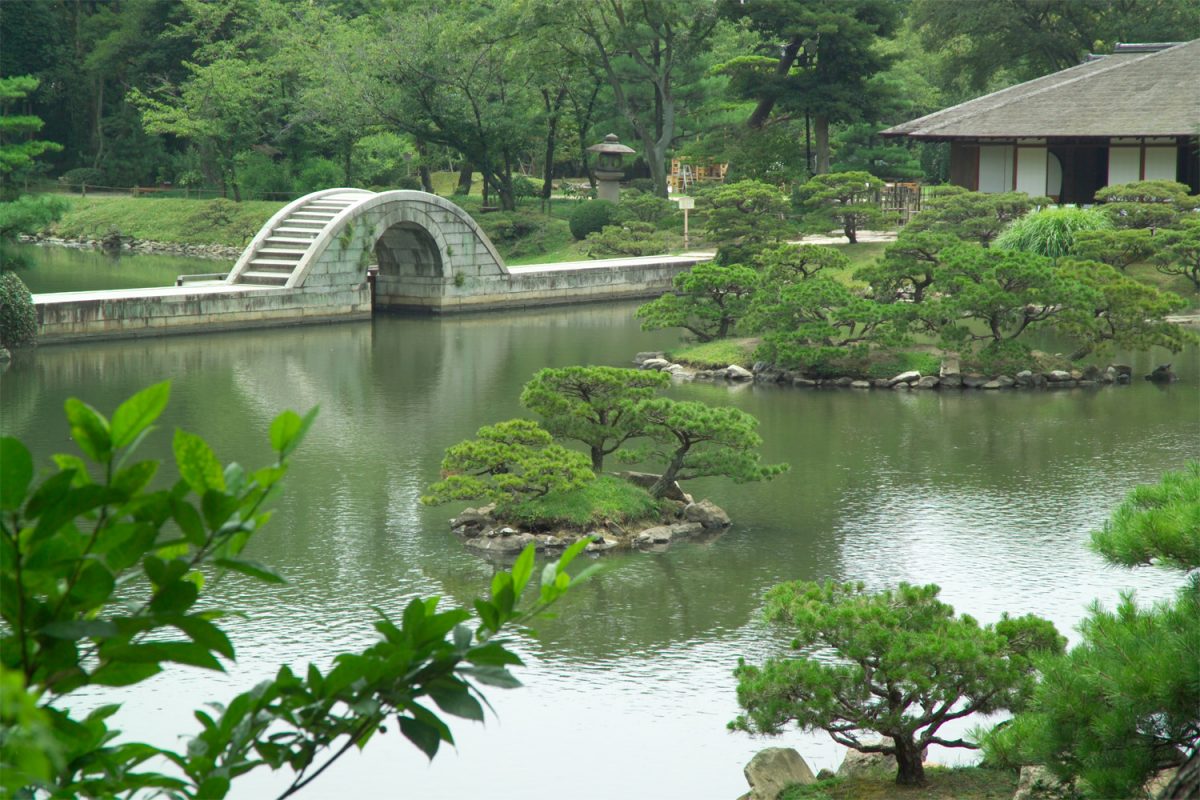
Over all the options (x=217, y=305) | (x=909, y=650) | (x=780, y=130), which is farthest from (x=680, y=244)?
(x=909, y=650)

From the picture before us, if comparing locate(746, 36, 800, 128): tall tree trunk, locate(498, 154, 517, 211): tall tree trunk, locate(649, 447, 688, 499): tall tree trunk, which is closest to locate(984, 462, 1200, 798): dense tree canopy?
locate(649, 447, 688, 499): tall tree trunk

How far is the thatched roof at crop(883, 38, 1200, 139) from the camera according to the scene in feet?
94.4

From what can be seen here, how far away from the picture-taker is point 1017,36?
38969 mm

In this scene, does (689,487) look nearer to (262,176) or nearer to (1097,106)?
(1097,106)

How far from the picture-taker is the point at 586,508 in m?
11.4

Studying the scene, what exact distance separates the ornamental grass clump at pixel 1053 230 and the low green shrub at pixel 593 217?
33.4 feet

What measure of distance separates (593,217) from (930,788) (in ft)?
87.0

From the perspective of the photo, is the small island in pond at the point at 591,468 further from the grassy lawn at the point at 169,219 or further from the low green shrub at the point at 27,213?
the grassy lawn at the point at 169,219

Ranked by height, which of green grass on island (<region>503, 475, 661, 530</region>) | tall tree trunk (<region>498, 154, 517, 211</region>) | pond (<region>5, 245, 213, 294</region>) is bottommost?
green grass on island (<region>503, 475, 661, 530</region>)

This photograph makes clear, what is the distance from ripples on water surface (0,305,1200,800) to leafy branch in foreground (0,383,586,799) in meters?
5.52

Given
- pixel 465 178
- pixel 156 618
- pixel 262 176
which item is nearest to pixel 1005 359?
pixel 156 618

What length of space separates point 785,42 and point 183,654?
111ft

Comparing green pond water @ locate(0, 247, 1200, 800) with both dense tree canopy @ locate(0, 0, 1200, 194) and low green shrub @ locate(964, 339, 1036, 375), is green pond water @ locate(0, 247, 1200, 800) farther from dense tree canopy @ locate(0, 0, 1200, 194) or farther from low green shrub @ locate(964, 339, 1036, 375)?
dense tree canopy @ locate(0, 0, 1200, 194)

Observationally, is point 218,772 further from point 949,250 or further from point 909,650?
point 949,250
